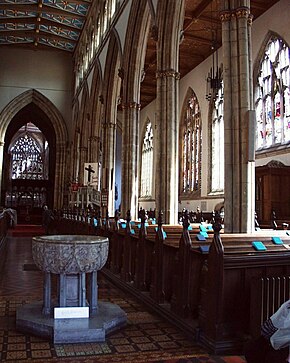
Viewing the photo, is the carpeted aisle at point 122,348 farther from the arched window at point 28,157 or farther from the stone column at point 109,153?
the arched window at point 28,157

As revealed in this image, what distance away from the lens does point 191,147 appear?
20.4 metres

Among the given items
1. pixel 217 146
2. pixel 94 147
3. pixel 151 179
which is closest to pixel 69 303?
pixel 217 146

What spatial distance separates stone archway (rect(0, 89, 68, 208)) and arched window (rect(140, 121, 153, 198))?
5.13 meters

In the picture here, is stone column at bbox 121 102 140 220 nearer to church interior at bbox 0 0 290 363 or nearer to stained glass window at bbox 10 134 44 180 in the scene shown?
church interior at bbox 0 0 290 363

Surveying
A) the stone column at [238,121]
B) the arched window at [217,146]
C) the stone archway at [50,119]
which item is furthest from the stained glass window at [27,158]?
the stone column at [238,121]

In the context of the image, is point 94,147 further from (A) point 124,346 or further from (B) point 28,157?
(B) point 28,157

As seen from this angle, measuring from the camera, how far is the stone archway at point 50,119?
79.0ft

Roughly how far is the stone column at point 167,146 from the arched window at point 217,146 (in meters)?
6.94

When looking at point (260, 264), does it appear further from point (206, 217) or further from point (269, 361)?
point (206, 217)

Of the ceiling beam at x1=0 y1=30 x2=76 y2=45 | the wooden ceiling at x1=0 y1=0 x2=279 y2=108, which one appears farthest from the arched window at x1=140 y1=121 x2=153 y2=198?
the ceiling beam at x1=0 y1=30 x2=76 y2=45

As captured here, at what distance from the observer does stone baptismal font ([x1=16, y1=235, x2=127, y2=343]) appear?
366cm

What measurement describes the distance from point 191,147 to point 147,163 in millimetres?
6026

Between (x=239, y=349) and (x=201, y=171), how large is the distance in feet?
51.3

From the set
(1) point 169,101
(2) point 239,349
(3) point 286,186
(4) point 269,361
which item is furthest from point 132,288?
(3) point 286,186
